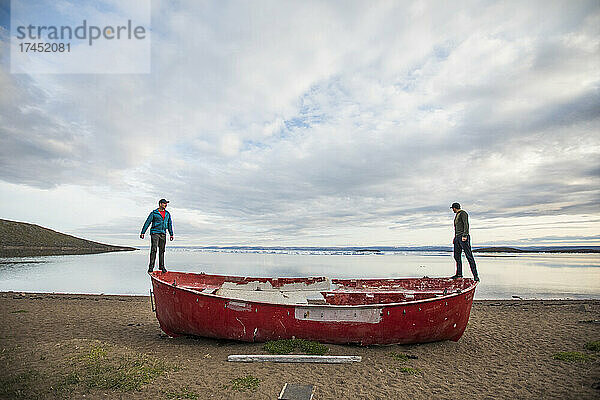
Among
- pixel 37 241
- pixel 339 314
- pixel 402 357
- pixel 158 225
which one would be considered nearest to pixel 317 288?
pixel 339 314

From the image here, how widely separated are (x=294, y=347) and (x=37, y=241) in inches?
3173

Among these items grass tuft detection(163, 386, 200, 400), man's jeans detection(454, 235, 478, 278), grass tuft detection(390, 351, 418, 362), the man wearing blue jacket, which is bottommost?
grass tuft detection(390, 351, 418, 362)

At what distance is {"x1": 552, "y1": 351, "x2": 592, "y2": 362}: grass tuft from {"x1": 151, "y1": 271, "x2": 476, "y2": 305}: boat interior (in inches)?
88.9

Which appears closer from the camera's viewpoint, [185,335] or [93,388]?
[93,388]

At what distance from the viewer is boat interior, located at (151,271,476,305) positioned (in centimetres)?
1010

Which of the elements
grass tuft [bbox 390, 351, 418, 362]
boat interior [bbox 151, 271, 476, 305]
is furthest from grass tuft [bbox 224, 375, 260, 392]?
boat interior [bbox 151, 271, 476, 305]

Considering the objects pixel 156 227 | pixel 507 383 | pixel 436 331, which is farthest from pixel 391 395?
pixel 156 227

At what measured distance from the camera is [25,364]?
6.54 metres

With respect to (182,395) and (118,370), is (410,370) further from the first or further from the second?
(118,370)

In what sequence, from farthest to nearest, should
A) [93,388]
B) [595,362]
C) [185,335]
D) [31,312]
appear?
[31,312] < [185,335] < [595,362] < [93,388]

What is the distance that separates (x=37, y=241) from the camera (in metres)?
70.8

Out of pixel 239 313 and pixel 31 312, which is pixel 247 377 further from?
pixel 31 312

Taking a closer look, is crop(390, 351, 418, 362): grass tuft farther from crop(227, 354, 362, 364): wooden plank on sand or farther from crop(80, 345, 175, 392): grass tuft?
crop(80, 345, 175, 392): grass tuft

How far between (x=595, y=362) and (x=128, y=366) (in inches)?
359
